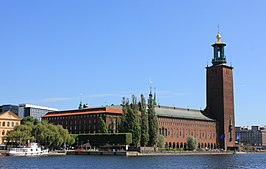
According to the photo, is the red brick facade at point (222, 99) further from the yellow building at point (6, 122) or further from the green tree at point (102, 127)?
the yellow building at point (6, 122)

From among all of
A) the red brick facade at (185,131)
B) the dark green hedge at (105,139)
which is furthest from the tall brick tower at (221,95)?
the dark green hedge at (105,139)

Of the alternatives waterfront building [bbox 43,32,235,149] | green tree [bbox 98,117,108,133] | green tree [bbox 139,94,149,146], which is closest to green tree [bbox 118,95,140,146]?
green tree [bbox 139,94,149,146]

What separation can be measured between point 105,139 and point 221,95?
53.5 m

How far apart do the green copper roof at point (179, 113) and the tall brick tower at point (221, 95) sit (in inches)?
182

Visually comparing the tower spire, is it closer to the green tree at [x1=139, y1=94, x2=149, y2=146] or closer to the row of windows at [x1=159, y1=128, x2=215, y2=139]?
the row of windows at [x1=159, y1=128, x2=215, y2=139]

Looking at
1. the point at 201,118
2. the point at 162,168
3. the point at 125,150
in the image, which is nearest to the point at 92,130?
the point at 125,150

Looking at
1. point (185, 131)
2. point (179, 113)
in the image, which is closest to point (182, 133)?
point (185, 131)

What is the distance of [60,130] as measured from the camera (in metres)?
94.4

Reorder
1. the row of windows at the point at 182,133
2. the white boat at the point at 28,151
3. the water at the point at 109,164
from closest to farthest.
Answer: the water at the point at 109,164 → the white boat at the point at 28,151 → the row of windows at the point at 182,133

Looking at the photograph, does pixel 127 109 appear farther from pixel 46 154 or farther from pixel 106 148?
pixel 46 154

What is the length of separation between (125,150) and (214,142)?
58.4m

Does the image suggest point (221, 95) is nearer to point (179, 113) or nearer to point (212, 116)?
point (212, 116)

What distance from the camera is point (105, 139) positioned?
9744 cm

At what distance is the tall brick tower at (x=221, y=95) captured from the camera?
138875mm
